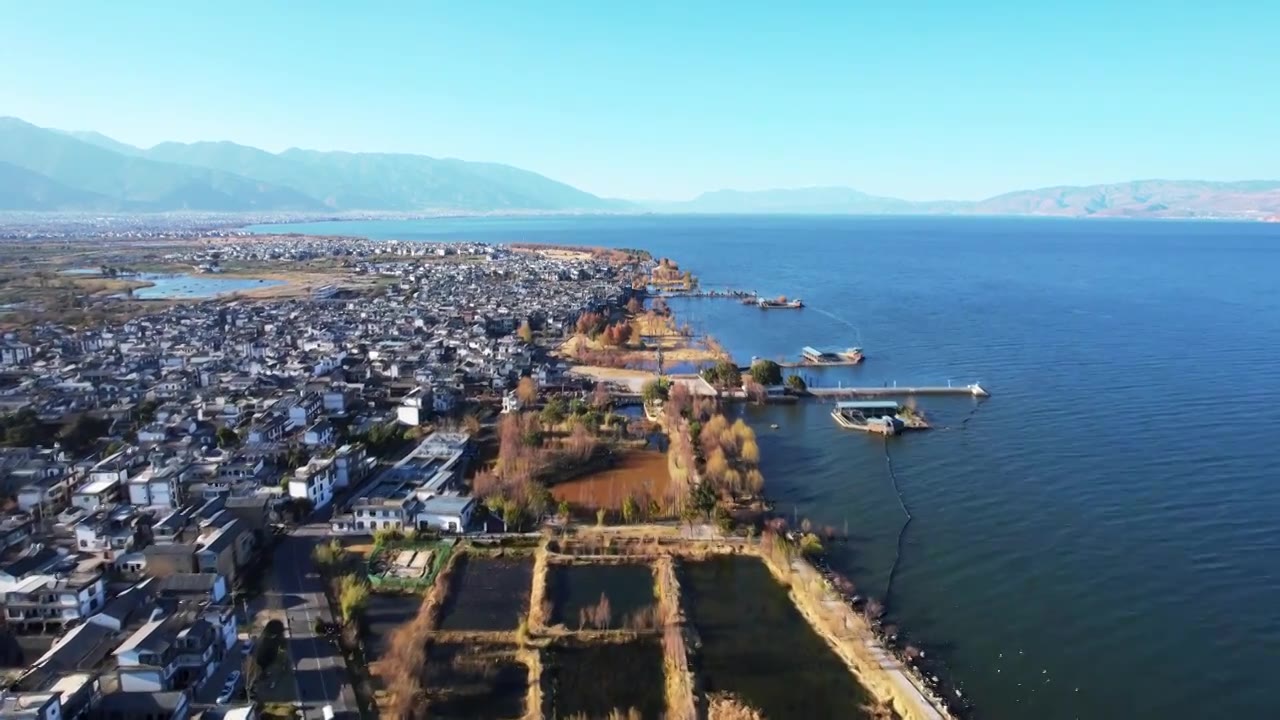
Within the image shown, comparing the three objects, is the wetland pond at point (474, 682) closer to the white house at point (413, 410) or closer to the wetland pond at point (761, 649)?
the wetland pond at point (761, 649)

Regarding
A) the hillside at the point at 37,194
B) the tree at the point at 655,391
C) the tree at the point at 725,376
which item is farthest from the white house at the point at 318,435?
the hillside at the point at 37,194

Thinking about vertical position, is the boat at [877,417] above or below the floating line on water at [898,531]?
above

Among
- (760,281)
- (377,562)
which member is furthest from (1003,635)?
(760,281)

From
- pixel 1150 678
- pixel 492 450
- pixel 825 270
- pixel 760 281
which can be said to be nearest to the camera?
pixel 1150 678

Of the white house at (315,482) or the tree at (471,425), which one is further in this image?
the tree at (471,425)

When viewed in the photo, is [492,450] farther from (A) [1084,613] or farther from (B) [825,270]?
(B) [825,270]

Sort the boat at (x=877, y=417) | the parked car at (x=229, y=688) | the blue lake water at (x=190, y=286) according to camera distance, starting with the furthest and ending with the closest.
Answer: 1. the blue lake water at (x=190, y=286)
2. the boat at (x=877, y=417)
3. the parked car at (x=229, y=688)
